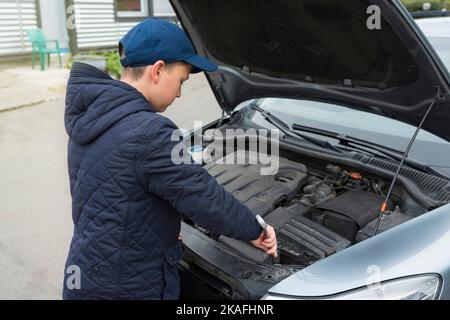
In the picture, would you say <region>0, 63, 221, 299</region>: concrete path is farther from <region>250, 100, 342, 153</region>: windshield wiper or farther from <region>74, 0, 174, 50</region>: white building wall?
<region>74, 0, 174, 50</region>: white building wall

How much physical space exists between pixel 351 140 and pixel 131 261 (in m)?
1.60

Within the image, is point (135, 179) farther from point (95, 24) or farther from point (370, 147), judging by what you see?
point (95, 24)

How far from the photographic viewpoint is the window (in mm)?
11219

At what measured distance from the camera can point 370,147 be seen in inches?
99.9

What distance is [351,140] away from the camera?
2.63 meters

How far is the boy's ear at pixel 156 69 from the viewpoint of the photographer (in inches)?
57.8

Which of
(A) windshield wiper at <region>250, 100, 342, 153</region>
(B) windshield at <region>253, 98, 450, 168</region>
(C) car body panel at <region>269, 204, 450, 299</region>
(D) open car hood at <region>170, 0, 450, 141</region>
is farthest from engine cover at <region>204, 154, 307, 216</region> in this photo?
(C) car body panel at <region>269, 204, 450, 299</region>

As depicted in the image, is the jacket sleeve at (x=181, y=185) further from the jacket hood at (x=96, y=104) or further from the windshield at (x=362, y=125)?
the windshield at (x=362, y=125)

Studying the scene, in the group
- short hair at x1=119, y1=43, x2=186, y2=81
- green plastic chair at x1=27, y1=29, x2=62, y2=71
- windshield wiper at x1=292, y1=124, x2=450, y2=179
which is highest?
short hair at x1=119, y1=43, x2=186, y2=81

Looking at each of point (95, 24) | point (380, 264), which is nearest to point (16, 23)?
point (95, 24)

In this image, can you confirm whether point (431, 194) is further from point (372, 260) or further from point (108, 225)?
point (108, 225)

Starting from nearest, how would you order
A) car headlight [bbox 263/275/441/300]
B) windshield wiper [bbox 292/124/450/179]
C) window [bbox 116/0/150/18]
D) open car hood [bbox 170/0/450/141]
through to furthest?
car headlight [bbox 263/275/441/300]
open car hood [bbox 170/0/450/141]
windshield wiper [bbox 292/124/450/179]
window [bbox 116/0/150/18]

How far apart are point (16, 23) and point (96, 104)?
9321mm
